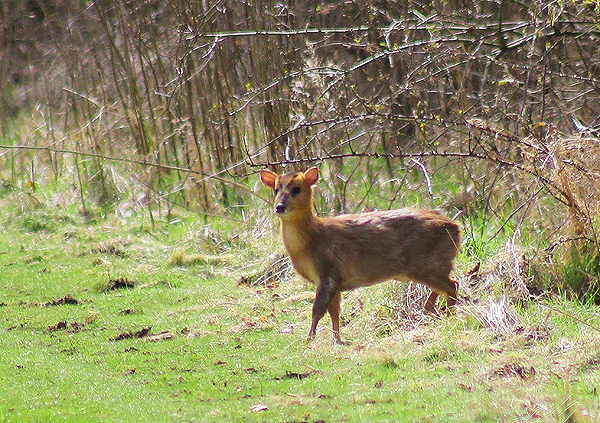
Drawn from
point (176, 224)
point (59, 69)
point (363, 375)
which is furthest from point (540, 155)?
point (59, 69)

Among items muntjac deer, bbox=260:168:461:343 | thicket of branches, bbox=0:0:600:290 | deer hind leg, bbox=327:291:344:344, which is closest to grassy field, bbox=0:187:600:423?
deer hind leg, bbox=327:291:344:344

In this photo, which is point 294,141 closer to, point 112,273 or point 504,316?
point 112,273

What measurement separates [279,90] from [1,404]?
262 inches

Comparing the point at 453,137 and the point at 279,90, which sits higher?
the point at 279,90

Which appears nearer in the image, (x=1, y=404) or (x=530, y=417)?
(x=530, y=417)

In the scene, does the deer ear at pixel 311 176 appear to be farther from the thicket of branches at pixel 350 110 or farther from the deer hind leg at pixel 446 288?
the deer hind leg at pixel 446 288

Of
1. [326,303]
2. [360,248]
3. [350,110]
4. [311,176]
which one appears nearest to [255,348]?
[326,303]

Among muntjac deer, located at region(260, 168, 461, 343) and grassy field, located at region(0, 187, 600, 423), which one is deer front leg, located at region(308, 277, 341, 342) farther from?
grassy field, located at region(0, 187, 600, 423)

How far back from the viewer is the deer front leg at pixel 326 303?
766 cm

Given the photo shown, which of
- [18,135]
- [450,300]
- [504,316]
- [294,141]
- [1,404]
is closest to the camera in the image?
[1,404]

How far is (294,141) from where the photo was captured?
1141cm

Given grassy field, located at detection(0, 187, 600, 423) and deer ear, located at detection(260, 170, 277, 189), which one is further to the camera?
deer ear, located at detection(260, 170, 277, 189)

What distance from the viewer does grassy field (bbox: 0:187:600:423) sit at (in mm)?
5641

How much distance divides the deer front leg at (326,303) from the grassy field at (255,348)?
0.38ft
